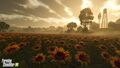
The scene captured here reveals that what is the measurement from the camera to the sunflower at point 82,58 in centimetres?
856

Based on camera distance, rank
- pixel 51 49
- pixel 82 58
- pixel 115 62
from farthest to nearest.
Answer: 1. pixel 51 49
2. pixel 115 62
3. pixel 82 58

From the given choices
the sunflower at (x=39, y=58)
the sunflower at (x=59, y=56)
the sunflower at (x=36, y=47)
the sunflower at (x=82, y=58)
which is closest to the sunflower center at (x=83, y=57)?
the sunflower at (x=82, y=58)

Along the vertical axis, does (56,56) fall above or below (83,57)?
above

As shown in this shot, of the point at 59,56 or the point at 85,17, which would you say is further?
the point at 85,17

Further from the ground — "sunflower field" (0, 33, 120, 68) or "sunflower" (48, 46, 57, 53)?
"sunflower" (48, 46, 57, 53)

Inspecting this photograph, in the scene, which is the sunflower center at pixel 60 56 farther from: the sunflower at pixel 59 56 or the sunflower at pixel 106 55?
the sunflower at pixel 106 55

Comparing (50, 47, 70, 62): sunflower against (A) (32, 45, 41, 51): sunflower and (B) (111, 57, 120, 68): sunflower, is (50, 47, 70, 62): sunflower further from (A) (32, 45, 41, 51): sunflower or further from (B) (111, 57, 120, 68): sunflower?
(B) (111, 57, 120, 68): sunflower

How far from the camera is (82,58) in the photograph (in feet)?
28.8

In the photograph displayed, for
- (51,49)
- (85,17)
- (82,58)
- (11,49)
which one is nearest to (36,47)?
(51,49)

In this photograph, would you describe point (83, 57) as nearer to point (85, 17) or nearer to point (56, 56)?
point (56, 56)

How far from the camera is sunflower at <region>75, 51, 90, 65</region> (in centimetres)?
856

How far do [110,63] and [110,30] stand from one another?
89.8 m

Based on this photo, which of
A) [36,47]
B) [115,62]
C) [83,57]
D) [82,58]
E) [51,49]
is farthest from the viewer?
[36,47]

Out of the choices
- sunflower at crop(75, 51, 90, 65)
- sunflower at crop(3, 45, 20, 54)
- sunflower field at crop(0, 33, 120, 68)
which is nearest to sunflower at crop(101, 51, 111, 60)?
sunflower field at crop(0, 33, 120, 68)
